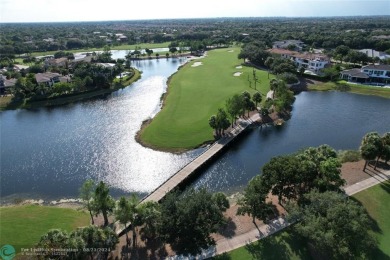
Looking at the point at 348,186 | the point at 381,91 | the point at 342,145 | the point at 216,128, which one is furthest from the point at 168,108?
the point at 381,91

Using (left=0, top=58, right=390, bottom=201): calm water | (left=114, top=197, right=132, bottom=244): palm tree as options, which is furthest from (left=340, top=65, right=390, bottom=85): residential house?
(left=114, top=197, right=132, bottom=244): palm tree

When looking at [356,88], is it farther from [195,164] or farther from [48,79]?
[48,79]

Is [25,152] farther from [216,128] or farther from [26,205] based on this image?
[216,128]

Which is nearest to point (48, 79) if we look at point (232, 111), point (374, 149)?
point (232, 111)

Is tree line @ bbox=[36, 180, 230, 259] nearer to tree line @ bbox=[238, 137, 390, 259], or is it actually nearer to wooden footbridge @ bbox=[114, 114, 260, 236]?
wooden footbridge @ bbox=[114, 114, 260, 236]

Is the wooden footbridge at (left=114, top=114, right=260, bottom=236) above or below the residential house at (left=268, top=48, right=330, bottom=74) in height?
below

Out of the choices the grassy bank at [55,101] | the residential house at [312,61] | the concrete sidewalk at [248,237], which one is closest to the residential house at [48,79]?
the grassy bank at [55,101]

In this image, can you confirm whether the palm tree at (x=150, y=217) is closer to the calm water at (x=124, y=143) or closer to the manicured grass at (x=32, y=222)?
the manicured grass at (x=32, y=222)
